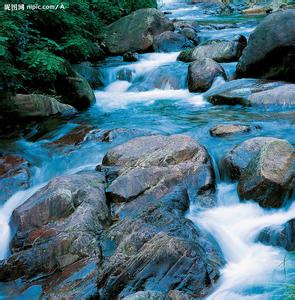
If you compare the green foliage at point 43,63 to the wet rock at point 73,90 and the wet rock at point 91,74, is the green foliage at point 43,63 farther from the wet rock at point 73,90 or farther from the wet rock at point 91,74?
the wet rock at point 91,74

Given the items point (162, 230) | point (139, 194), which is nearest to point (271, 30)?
point (139, 194)

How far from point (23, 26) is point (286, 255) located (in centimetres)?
647

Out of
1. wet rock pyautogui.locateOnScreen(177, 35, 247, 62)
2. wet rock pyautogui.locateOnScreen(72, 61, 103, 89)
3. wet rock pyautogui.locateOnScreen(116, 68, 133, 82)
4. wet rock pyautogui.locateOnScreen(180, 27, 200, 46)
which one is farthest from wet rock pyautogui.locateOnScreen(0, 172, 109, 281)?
wet rock pyautogui.locateOnScreen(180, 27, 200, 46)

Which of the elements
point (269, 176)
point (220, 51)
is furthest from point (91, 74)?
point (269, 176)

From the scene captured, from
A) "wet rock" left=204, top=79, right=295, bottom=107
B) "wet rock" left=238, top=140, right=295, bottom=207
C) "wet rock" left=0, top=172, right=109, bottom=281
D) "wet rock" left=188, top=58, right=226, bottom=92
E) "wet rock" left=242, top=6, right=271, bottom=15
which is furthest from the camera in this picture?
"wet rock" left=242, top=6, right=271, bottom=15

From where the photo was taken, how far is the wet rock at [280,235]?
412 cm

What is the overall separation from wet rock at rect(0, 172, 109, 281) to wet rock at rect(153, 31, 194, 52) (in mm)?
8374

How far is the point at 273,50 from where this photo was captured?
8.91 m

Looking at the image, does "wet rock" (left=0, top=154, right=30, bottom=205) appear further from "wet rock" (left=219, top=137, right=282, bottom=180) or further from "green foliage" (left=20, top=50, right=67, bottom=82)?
"wet rock" (left=219, top=137, right=282, bottom=180)

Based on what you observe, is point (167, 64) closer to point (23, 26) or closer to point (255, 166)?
point (23, 26)

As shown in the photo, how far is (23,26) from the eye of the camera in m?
8.22

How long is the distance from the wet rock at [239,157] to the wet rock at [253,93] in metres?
2.49

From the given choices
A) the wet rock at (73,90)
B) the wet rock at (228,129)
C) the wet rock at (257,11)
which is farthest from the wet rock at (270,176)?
the wet rock at (257,11)

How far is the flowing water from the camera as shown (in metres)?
4.07
